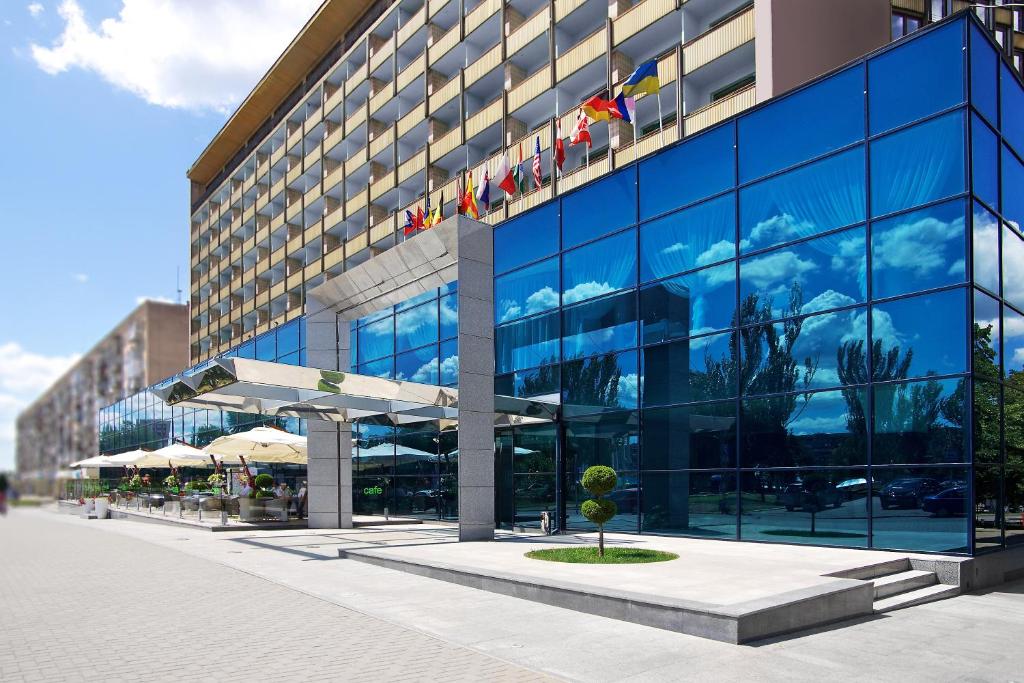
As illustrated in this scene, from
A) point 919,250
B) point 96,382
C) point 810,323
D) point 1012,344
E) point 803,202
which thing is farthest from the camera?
point 96,382

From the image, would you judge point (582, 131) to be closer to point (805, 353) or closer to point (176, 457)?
point (805, 353)

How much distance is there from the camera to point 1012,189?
17.4 metres

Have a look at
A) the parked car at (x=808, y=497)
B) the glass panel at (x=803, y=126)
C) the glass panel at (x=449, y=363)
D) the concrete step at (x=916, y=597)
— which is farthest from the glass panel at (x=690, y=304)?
the glass panel at (x=449, y=363)

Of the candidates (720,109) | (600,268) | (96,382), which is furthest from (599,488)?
(96,382)

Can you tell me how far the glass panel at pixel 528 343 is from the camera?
1021 inches

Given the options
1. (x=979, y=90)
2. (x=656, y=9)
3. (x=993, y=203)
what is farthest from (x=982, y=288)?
(x=656, y=9)

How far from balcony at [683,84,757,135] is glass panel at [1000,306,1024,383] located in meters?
9.96

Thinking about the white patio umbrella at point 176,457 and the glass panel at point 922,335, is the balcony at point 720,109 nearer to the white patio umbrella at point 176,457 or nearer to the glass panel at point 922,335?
the glass panel at point 922,335

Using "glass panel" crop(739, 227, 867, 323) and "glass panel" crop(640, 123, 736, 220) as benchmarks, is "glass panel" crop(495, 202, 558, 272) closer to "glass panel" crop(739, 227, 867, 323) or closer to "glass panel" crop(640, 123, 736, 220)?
"glass panel" crop(640, 123, 736, 220)

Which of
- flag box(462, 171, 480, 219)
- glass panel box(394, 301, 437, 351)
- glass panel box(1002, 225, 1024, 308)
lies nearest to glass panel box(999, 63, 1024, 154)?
glass panel box(1002, 225, 1024, 308)

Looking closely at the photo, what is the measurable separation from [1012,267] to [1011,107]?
12.2 feet

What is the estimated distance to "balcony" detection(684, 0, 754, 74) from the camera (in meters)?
24.2

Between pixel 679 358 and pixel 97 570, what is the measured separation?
15.0 m

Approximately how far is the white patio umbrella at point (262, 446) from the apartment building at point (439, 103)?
11.9 m
